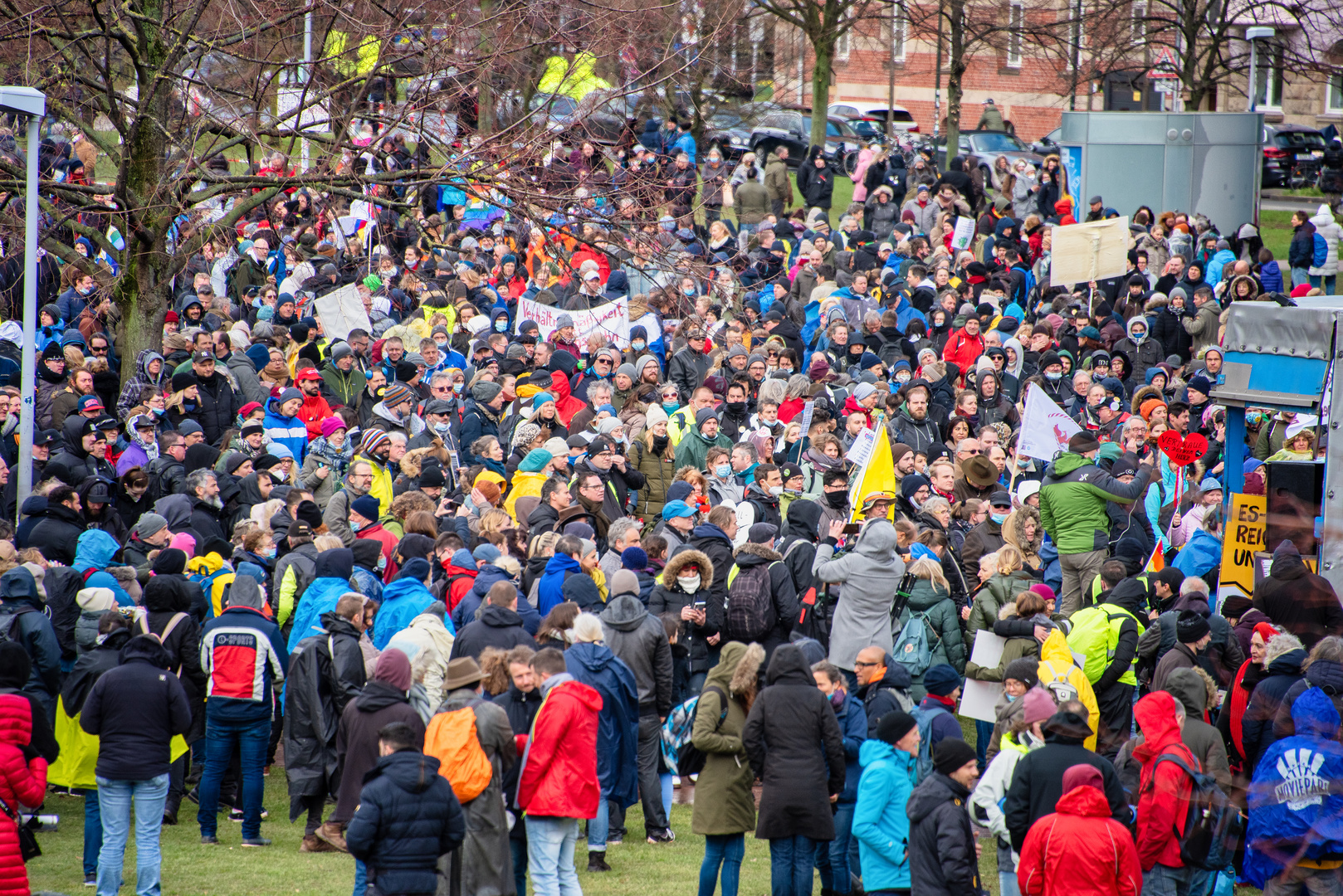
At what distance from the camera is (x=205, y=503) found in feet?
37.4

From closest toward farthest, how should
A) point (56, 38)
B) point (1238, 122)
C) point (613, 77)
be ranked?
point (56, 38) → point (613, 77) → point (1238, 122)

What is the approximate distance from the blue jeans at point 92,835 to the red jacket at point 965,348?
35.9 ft

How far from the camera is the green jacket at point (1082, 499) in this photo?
38.4 feet

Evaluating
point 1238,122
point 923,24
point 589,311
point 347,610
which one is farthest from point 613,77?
point 347,610

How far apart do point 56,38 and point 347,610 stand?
268 inches

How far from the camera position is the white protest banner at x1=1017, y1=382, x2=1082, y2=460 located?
12.6 metres

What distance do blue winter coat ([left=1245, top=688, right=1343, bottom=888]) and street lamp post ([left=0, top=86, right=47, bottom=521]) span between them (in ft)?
27.4

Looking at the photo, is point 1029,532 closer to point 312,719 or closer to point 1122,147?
point 312,719

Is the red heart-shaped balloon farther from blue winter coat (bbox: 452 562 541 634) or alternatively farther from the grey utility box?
the grey utility box

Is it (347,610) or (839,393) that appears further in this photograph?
(839,393)

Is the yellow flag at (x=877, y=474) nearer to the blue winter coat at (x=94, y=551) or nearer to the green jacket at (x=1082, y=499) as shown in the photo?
the green jacket at (x=1082, y=499)

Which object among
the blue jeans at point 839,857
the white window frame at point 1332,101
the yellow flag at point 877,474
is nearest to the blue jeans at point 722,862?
the blue jeans at point 839,857

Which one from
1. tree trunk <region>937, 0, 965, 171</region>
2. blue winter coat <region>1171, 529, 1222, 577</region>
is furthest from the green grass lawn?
tree trunk <region>937, 0, 965, 171</region>

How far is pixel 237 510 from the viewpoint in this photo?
38.2 ft
